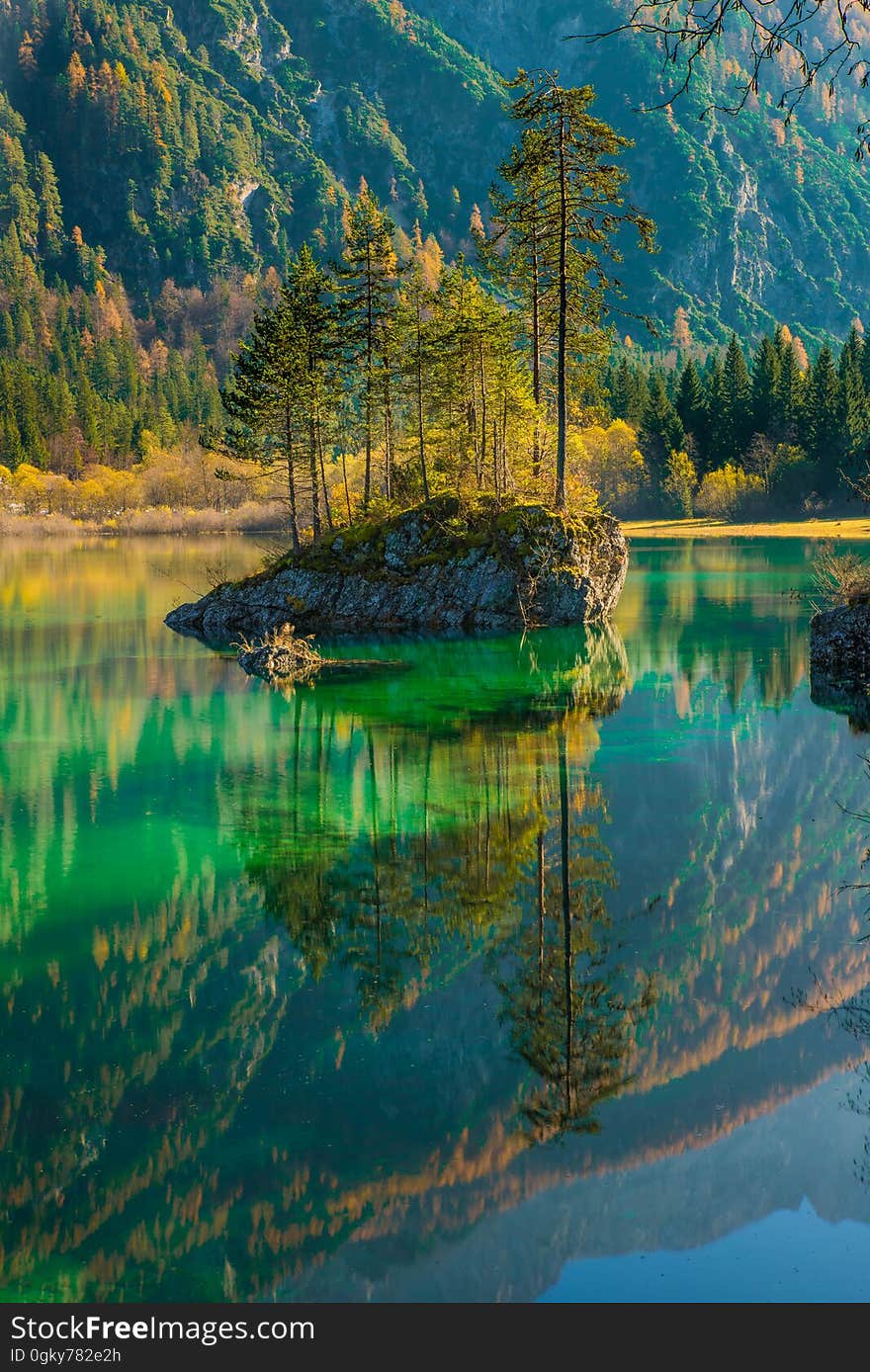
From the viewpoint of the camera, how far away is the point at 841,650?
1281 inches

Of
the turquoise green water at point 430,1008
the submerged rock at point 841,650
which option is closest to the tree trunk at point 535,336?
the submerged rock at point 841,650

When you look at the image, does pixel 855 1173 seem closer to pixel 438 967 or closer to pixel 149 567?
pixel 438 967

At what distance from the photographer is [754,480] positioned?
354 ft

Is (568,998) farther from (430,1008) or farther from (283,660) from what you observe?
(283,660)

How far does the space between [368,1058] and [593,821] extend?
7.88 meters

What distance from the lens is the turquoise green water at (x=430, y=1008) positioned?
30.4 feet

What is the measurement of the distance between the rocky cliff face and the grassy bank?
3961cm

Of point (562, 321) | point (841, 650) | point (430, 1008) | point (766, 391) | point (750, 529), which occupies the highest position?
point (766, 391)

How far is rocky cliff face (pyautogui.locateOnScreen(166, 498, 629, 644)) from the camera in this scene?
1770 inches

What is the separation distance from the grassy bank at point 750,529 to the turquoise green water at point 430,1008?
63.8 m

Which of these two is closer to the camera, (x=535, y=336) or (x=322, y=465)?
(x=322, y=465)

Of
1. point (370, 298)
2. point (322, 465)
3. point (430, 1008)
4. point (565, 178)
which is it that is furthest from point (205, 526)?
point (430, 1008)

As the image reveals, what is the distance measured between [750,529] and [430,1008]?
93.2m

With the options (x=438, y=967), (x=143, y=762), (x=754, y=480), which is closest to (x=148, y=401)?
(x=754, y=480)
